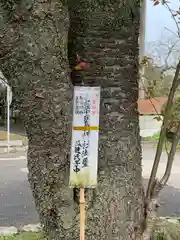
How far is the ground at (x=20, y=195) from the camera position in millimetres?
5945

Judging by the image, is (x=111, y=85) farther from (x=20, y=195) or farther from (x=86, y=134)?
(x=20, y=195)

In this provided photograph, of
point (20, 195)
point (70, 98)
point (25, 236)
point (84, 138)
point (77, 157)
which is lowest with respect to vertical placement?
point (20, 195)

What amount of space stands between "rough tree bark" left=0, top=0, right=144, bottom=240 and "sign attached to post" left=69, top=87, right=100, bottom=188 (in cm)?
6

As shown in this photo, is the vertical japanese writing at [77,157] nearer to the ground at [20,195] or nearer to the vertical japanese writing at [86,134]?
the vertical japanese writing at [86,134]

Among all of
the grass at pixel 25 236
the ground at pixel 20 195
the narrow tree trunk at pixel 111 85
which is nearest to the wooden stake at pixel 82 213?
the narrow tree trunk at pixel 111 85

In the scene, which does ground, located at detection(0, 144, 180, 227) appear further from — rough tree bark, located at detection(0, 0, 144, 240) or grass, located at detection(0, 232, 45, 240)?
rough tree bark, located at detection(0, 0, 144, 240)

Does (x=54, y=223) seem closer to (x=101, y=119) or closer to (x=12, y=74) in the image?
(x=101, y=119)

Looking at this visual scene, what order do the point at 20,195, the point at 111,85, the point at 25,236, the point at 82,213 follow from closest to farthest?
the point at 82,213
the point at 111,85
the point at 25,236
the point at 20,195

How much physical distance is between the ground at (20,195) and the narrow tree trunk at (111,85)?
334 centimetres

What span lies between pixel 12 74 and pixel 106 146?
0.67m

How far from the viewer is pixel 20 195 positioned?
7.26 metres

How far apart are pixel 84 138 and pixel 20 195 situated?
523 centimetres

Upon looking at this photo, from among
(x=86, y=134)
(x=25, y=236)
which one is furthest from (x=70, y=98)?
(x=25, y=236)

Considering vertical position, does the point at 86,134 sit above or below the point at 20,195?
above
